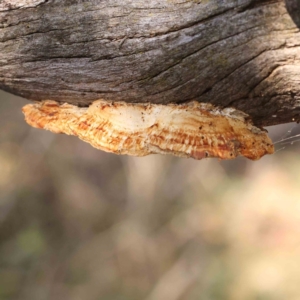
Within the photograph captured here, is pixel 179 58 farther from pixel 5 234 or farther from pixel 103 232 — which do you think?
pixel 5 234

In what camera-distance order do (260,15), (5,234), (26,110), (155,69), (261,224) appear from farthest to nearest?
(261,224) → (5,234) → (26,110) → (155,69) → (260,15)

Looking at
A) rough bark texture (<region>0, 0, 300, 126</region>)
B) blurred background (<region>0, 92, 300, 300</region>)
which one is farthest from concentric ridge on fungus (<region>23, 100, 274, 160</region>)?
blurred background (<region>0, 92, 300, 300</region>)

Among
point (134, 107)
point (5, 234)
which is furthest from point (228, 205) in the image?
point (134, 107)

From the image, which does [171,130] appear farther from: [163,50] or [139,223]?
[139,223]

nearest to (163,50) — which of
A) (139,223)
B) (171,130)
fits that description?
(171,130)

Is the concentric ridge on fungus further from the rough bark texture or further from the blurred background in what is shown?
the blurred background

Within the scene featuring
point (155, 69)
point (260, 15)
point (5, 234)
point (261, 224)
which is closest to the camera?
point (260, 15)

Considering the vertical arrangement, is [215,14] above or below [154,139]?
above
